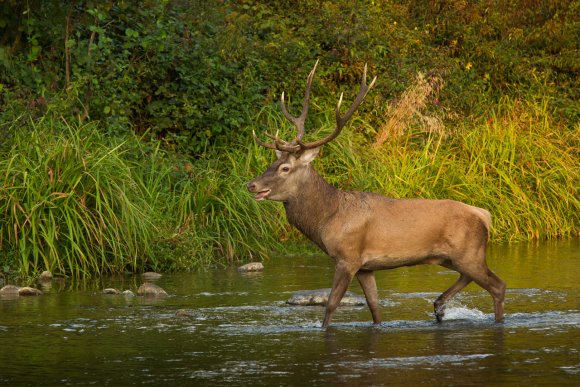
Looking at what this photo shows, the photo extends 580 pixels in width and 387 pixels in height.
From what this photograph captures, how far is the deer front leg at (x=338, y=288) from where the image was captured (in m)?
11.0

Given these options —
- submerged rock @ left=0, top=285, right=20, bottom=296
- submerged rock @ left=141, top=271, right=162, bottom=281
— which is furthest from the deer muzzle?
submerged rock @ left=141, top=271, right=162, bottom=281

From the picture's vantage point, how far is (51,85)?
1769 cm

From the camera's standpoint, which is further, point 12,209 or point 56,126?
point 56,126

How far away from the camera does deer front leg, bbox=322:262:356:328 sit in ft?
36.1

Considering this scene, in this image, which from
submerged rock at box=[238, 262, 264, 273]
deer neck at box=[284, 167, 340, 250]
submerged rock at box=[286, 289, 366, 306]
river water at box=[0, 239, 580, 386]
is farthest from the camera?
submerged rock at box=[238, 262, 264, 273]

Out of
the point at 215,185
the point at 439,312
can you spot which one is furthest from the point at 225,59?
the point at 439,312

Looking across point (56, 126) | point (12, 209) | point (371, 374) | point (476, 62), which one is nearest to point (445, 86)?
point (476, 62)

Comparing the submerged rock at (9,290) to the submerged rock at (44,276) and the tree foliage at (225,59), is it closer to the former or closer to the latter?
the submerged rock at (44,276)

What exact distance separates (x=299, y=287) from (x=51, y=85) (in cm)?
557

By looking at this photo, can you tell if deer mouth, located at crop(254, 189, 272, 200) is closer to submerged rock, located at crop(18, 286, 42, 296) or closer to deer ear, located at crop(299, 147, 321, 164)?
deer ear, located at crop(299, 147, 321, 164)

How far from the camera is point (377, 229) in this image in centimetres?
1149

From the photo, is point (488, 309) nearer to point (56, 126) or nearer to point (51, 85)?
point (56, 126)

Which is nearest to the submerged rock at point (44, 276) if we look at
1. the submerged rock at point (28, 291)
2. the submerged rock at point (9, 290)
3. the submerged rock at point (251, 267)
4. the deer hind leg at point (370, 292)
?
the submerged rock at point (9, 290)

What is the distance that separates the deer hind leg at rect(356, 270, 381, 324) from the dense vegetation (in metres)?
3.78
